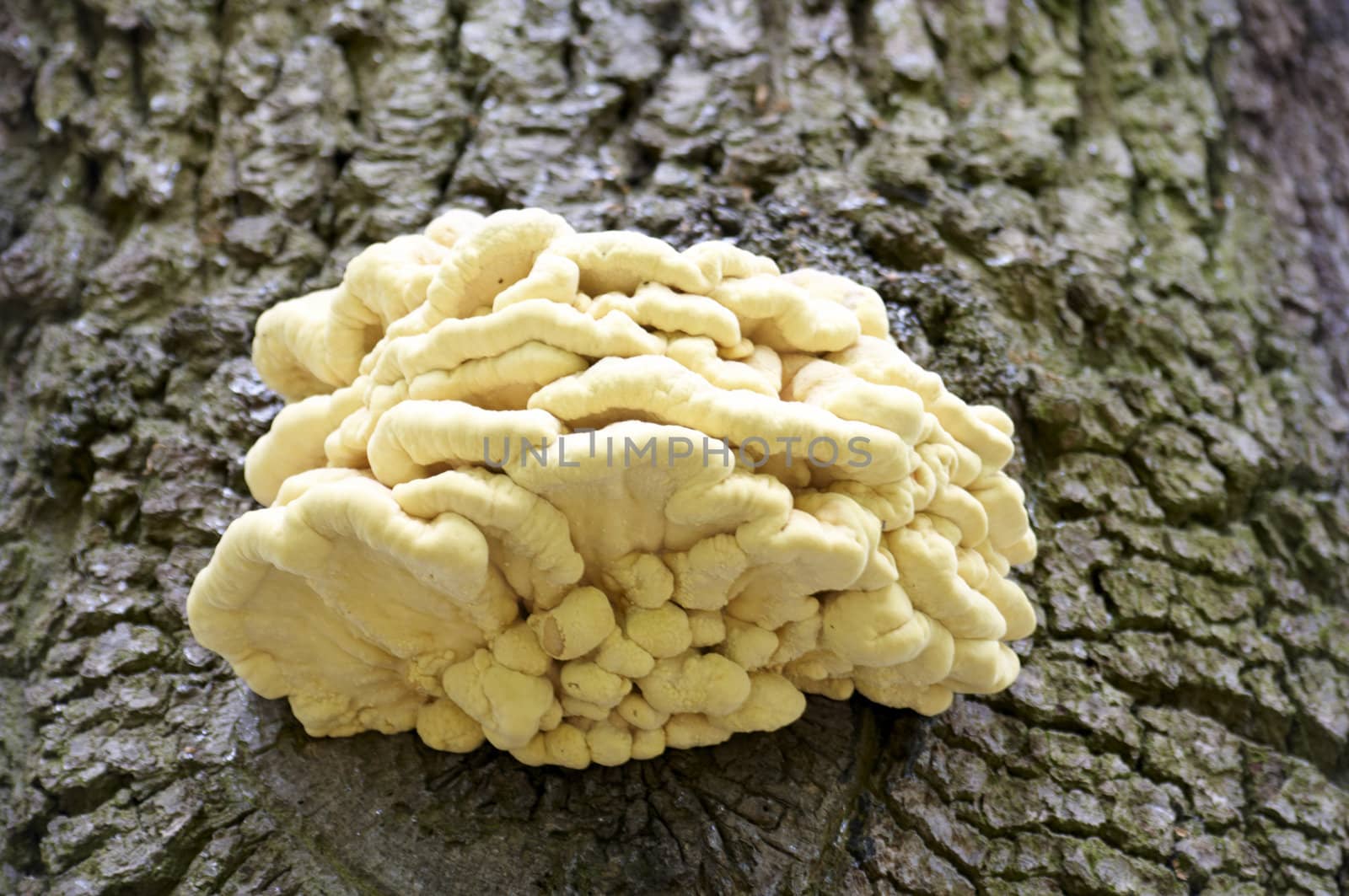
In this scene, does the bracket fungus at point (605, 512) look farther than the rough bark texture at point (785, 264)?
No

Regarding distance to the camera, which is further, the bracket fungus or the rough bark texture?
the rough bark texture

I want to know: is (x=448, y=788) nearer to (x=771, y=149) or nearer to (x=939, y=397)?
(x=939, y=397)

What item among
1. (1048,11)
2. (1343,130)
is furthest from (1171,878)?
→ (1343,130)

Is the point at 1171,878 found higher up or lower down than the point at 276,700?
lower down
